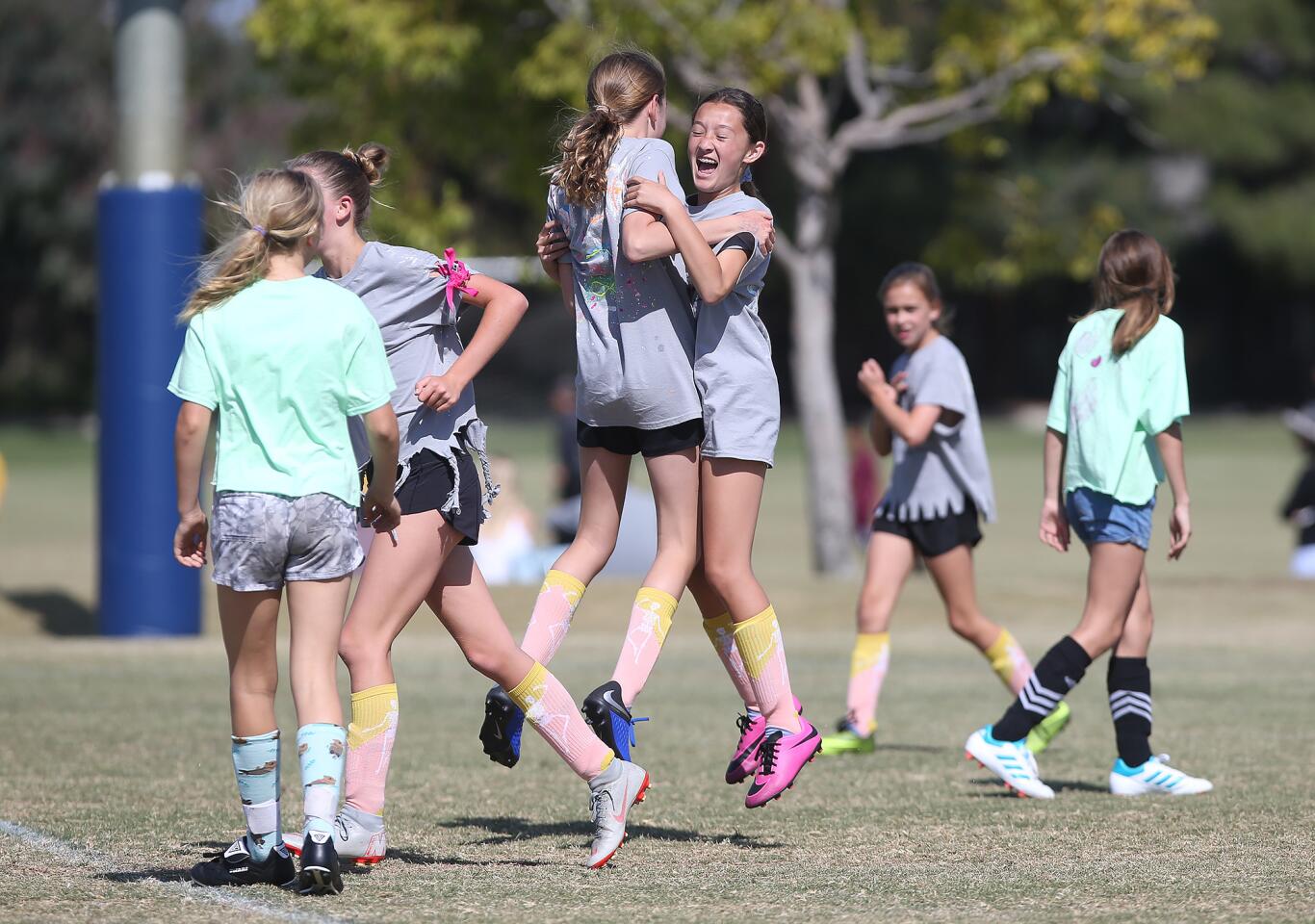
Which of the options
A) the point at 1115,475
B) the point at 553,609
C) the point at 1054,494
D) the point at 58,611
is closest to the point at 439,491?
the point at 553,609

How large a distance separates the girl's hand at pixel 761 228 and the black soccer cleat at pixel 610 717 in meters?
1.39

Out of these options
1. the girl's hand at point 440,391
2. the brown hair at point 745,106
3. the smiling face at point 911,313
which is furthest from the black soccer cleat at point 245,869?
the smiling face at point 911,313

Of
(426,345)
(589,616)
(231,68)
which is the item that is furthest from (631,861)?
(231,68)

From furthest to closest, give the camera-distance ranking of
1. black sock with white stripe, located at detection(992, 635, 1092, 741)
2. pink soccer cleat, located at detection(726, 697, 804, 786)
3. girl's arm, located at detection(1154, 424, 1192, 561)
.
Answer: black sock with white stripe, located at detection(992, 635, 1092, 741) < girl's arm, located at detection(1154, 424, 1192, 561) < pink soccer cleat, located at detection(726, 697, 804, 786)

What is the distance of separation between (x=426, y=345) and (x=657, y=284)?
71 cm

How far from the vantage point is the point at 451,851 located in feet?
18.8

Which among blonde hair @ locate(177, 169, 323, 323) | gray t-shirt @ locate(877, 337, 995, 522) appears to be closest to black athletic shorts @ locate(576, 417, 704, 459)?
blonde hair @ locate(177, 169, 323, 323)

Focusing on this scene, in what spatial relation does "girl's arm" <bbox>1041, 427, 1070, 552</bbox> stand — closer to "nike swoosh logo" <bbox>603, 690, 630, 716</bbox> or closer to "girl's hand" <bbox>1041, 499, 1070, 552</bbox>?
"girl's hand" <bbox>1041, 499, 1070, 552</bbox>

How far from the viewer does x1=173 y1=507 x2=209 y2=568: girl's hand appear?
4.85m

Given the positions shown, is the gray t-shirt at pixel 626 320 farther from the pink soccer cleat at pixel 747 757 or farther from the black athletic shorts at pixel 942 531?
the black athletic shorts at pixel 942 531

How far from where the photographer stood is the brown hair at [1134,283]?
6.81 metres

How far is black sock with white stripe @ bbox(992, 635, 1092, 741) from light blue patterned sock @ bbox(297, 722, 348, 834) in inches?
114

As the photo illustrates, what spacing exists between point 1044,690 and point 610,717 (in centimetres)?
212

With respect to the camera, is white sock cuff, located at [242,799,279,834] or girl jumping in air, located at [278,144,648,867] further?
girl jumping in air, located at [278,144,648,867]
